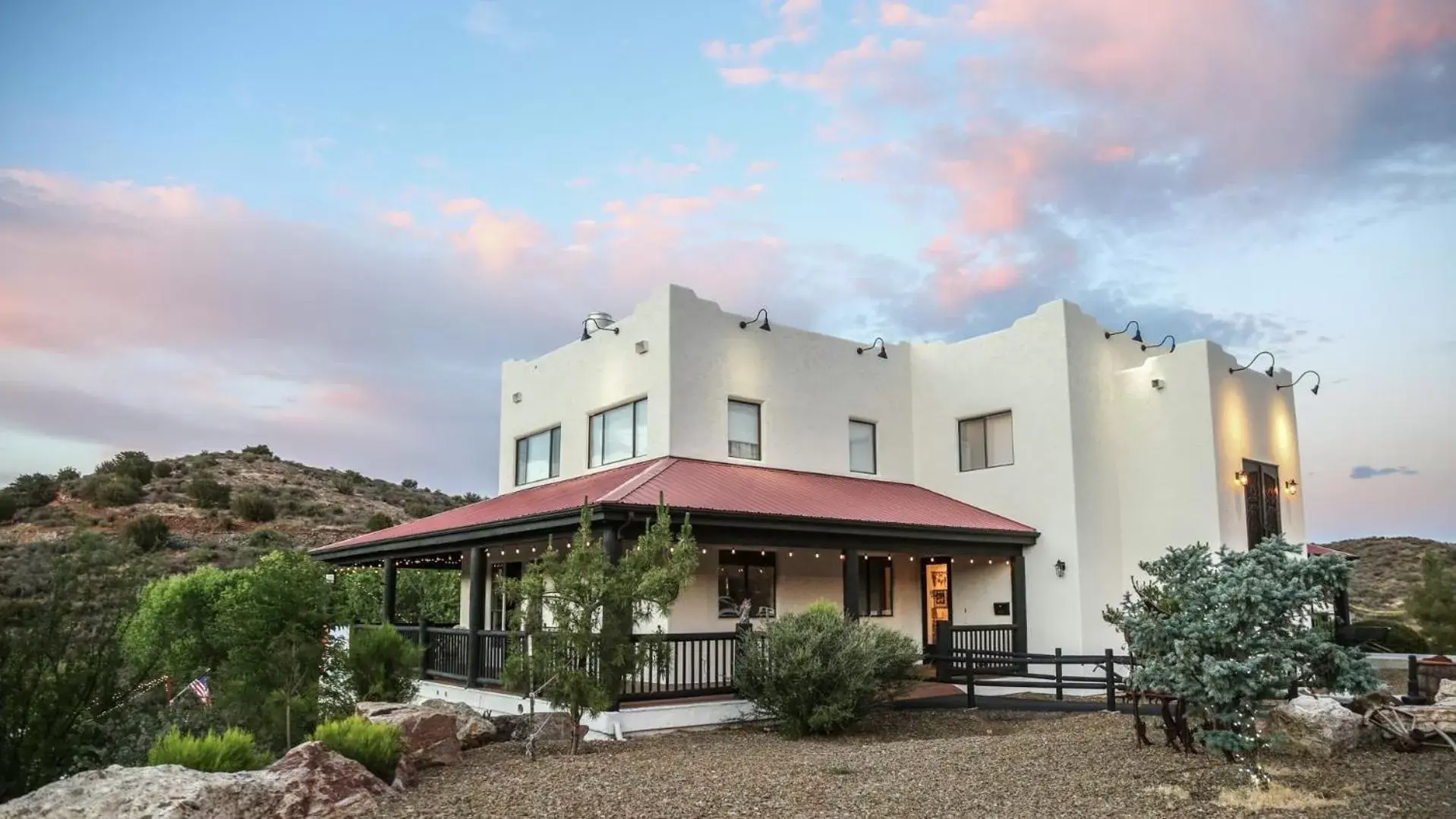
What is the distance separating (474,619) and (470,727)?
4.98m

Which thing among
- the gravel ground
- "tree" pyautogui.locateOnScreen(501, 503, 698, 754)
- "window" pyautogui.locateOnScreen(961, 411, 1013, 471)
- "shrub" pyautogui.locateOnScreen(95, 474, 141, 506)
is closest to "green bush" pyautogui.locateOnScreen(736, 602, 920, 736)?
the gravel ground

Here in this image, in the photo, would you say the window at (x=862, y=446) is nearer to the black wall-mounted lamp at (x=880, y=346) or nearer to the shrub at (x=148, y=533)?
the black wall-mounted lamp at (x=880, y=346)

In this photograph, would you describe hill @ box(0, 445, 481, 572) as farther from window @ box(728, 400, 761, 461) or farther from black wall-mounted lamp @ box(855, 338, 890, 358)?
black wall-mounted lamp @ box(855, 338, 890, 358)

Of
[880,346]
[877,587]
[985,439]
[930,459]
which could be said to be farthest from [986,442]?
[877,587]

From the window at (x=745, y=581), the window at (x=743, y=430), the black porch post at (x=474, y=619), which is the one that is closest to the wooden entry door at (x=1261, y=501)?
the window at (x=745, y=581)

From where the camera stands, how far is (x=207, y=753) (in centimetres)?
780

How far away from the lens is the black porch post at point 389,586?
65.3 feet

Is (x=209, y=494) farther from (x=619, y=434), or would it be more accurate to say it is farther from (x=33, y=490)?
(x=619, y=434)

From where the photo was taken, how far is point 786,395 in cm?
1930

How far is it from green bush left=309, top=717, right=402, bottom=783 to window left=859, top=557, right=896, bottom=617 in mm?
11889

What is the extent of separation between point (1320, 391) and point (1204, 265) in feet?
12.5

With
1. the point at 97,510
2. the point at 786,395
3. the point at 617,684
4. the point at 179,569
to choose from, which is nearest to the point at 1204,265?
the point at 786,395

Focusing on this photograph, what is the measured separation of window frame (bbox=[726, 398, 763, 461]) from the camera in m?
18.6

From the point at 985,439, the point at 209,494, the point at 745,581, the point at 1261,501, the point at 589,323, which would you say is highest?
the point at 589,323
